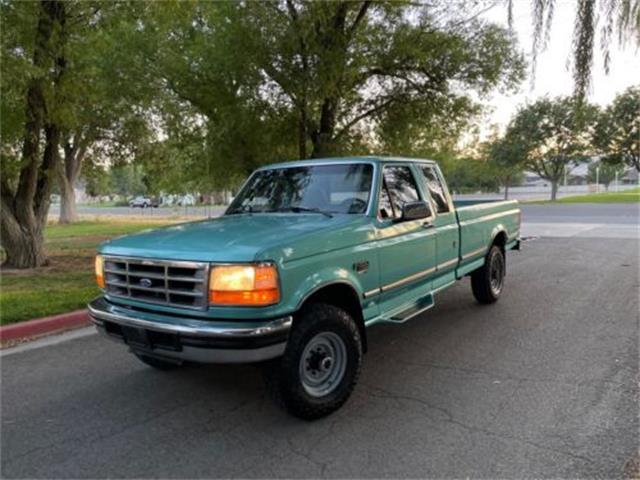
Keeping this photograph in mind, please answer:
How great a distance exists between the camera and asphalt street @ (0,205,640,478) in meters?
3.11

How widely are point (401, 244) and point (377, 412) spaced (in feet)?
5.07

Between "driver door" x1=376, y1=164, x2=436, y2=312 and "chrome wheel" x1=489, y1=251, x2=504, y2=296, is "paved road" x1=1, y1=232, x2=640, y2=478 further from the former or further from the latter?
"chrome wheel" x1=489, y1=251, x2=504, y2=296

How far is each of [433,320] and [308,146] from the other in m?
8.62

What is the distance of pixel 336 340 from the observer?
383 cm

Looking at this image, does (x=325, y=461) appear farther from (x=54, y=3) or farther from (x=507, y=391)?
(x=54, y=3)

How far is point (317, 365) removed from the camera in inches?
149

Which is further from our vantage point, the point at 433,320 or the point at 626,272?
the point at 626,272

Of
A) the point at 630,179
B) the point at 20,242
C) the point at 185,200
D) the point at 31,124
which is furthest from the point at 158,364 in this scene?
the point at 630,179

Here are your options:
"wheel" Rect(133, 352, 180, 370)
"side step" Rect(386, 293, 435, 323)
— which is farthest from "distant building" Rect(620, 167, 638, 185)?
"wheel" Rect(133, 352, 180, 370)

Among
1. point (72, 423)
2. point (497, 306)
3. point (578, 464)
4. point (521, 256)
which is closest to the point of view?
point (578, 464)

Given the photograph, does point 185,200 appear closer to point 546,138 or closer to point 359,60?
point 546,138

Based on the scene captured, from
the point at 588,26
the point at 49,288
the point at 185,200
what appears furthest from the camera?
the point at 185,200

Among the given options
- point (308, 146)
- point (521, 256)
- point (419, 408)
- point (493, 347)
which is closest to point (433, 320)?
point (493, 347)

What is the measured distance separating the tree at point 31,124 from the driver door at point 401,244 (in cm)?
623
